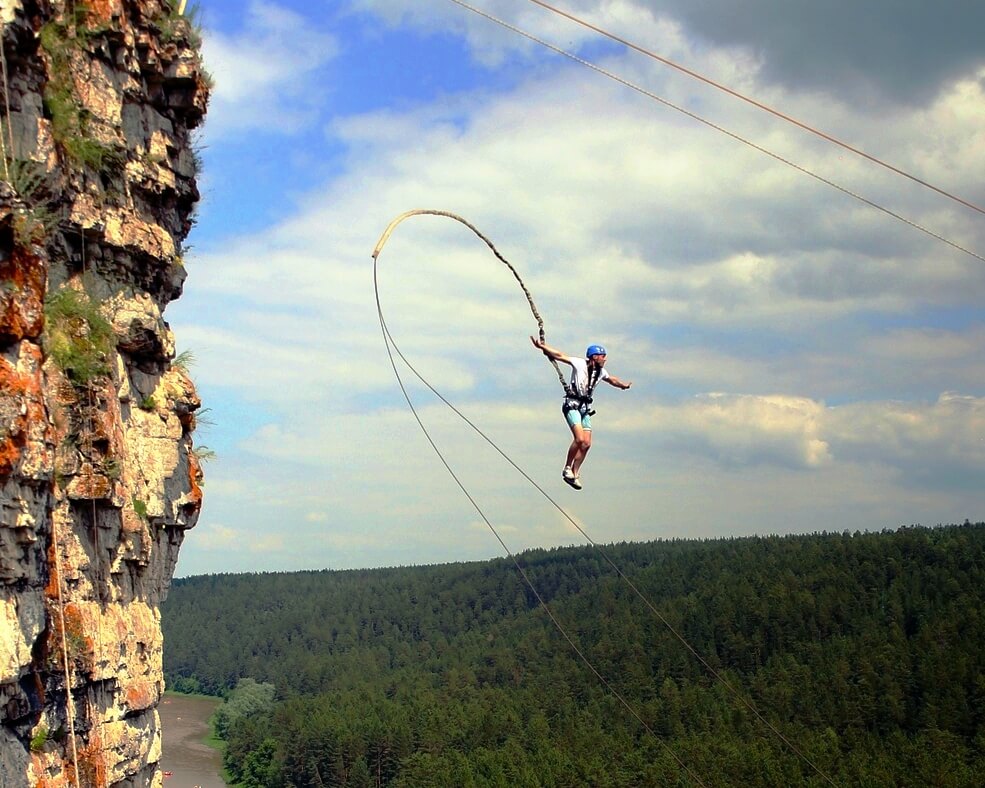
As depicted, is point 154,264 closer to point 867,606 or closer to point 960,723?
point 960,723

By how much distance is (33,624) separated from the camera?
470 inches

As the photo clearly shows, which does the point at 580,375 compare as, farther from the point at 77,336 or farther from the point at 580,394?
the point at 77,336

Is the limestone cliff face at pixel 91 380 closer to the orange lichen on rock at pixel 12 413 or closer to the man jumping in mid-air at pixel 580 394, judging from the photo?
the orange lichen on rock at pixel 12 413

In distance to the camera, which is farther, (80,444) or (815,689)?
(815,689)

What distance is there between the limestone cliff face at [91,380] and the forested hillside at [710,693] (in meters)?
55.9

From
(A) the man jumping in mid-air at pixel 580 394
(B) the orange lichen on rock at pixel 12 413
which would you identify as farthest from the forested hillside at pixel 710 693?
(B) the orange lichen on rock at pixel 12 413

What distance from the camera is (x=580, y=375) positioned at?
51.8ft

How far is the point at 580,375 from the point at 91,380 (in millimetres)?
6920

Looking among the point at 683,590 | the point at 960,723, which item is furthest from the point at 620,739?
the point at 683,590

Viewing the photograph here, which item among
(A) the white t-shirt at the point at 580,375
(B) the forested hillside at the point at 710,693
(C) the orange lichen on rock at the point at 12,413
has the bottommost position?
(B) the forested hillside at the point at 710,693

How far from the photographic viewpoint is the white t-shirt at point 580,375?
51.7 feet

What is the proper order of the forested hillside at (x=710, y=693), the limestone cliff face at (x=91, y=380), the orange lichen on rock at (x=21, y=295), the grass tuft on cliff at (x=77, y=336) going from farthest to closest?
the forested hillside at (x=710, y=693) → the grass tuft on cliff at (x=77, y=336) → the limestone cliff face at (x=91, y=380) → the orange lichen on rock at (x=21, y=295)

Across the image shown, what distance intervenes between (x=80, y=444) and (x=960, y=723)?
90320 millimetres

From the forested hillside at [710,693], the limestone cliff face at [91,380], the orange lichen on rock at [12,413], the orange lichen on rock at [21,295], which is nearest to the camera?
the orange lichen on rock at [12,413]
